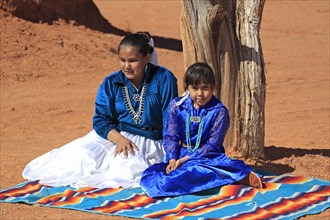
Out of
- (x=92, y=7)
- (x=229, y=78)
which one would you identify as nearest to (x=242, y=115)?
(x=229, y=78)

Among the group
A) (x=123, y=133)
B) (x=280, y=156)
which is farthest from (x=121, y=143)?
(x=280, y=156)

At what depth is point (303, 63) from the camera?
519 inches

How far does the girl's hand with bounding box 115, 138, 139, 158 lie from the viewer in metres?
6.08

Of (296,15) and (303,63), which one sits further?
(296,15)

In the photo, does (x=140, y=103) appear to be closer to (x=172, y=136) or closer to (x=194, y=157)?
(x=172, y=136)

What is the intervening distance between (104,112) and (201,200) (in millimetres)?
1191

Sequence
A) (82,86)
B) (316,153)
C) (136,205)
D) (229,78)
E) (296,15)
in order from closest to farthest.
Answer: (136,205) → (229,78) → (316,153) → (82,86) → (296,15)

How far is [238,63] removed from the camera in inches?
268

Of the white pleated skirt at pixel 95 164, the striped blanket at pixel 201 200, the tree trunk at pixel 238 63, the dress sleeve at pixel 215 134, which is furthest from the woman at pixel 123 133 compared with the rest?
the tree trunk at pixel 238 63

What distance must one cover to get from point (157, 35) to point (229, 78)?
354 inches

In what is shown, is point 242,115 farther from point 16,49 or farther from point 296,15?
point 296,15

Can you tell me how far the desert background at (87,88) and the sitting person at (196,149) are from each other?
644 millimetres

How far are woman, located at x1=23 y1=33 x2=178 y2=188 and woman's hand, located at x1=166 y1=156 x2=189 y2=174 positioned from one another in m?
0.26

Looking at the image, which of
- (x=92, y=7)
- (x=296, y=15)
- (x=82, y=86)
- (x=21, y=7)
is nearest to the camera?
(x=82, y=86)
